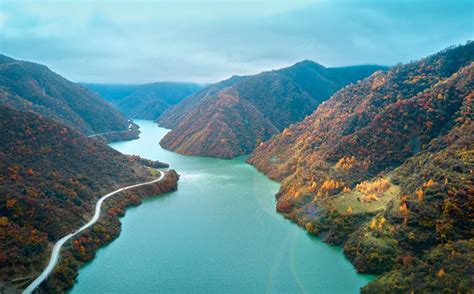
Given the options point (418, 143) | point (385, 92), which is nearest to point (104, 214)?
point (418, 143)

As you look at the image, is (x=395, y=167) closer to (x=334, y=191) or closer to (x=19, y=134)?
(x=334, y=191)

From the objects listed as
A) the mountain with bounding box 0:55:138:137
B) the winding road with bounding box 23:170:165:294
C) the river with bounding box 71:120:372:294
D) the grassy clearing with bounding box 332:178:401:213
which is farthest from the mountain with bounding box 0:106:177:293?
the mountain with bounding box 0:55:138:137

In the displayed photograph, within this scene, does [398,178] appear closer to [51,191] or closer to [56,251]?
[56,251]

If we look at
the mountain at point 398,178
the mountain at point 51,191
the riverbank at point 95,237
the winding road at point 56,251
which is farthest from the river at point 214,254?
the winding road at point 56,251

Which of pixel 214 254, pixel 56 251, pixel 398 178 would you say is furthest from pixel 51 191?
pixel 398 178

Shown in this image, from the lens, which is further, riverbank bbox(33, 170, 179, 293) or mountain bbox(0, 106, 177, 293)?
mountain bbox(0, 106, 177, 293)

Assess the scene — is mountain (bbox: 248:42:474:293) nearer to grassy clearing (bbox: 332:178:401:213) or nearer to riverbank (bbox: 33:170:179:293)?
grassy clearing (bbox: 332:178:401:213)
